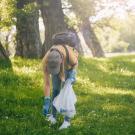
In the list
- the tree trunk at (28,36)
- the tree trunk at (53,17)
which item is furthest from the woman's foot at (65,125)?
the tree trunk at (53,17)

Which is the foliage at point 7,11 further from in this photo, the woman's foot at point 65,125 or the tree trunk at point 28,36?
the woman's foot at point 65,125

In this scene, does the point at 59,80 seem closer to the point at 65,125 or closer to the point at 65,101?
the point at 65,101

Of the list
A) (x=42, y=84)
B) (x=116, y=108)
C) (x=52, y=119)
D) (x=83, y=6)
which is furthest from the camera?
(x=83, y=6)

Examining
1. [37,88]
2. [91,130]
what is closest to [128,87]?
[37,88]

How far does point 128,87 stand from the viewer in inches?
684

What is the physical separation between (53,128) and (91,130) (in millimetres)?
835

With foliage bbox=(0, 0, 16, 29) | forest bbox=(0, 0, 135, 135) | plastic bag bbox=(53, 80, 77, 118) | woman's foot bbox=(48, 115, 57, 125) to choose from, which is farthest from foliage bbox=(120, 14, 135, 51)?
plastic bag bbox=(53, 80, 77, 118)

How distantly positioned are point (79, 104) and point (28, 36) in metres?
8.70

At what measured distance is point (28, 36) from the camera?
21.4m

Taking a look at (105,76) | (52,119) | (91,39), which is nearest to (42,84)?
(52,119)

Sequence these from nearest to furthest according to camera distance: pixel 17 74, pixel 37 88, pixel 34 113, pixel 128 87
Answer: pixel 34 113
pixel 37 88
pixel 17 74
pixel 128 87

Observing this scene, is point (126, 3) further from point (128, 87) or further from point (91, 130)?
point (91, 130)

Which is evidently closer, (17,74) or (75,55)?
(75,55)

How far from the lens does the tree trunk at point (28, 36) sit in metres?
21.4
